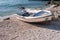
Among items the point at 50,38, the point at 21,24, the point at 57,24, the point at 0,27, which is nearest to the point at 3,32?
the point at 0,27

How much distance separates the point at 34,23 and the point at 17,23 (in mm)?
1098

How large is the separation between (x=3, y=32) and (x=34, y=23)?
2313 mm

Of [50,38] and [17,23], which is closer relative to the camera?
[50,38]

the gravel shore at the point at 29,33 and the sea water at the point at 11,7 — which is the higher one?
the gravel shore at the point at 29,33

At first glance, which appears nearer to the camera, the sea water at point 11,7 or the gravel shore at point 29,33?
the gravel shore at point 29,33

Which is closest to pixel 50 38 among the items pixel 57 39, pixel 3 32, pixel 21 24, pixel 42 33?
pixel 57 39

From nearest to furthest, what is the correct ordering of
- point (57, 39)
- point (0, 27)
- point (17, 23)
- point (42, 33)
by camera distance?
point (57, 39) < point (42, 33) < point (0, 27) < point (17, 23)

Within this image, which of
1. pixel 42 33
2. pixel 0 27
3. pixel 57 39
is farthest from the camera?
pixel 0 27

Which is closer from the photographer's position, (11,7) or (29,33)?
(29,33)

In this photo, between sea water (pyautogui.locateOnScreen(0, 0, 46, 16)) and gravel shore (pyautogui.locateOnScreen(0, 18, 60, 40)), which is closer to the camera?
gravel shore (pyautogui.locateOnScreen(0, 18, 60, 40))

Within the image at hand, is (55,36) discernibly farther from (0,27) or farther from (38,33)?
(0,27)

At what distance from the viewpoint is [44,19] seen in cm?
1023

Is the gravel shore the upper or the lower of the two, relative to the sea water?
upper

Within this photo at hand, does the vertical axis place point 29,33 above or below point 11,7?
above
